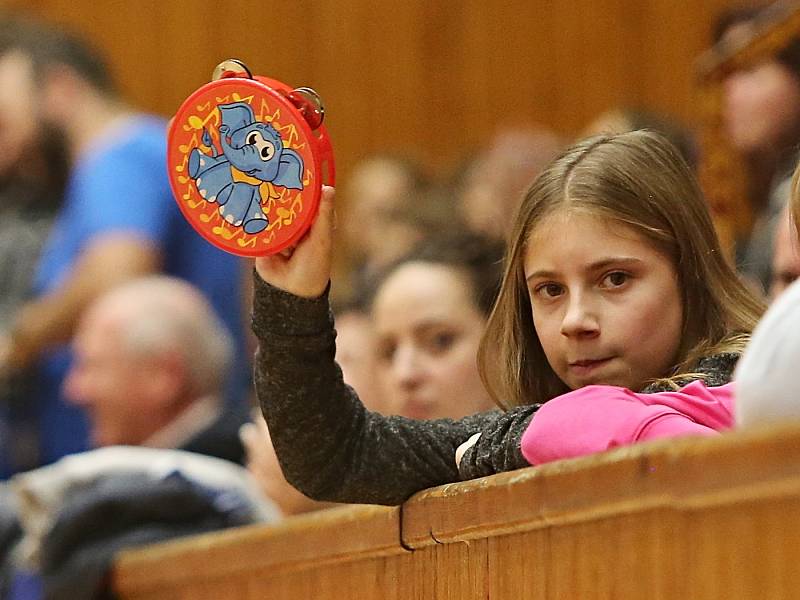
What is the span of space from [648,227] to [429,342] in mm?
1045

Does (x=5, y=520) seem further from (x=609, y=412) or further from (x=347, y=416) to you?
(x=609, y=412)

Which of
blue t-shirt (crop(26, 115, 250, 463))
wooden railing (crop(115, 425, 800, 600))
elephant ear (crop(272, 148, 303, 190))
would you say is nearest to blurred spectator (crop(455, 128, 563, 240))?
blue t-shirt (crop(26, 115, 250, 463))

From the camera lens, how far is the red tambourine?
132 centimetres

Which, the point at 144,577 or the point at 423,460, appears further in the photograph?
the point at 144,577

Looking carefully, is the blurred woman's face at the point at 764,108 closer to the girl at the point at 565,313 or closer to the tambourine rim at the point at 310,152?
the girl at the point at 565,313

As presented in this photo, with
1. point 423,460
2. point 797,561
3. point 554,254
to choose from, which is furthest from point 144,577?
point 797,561

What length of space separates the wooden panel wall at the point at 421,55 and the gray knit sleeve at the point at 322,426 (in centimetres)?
353

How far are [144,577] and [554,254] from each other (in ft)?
3.12

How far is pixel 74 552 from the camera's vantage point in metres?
2.27

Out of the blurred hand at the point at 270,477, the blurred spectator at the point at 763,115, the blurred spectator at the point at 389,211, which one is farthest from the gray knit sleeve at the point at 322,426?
the blurred spectator at the point at 389,211

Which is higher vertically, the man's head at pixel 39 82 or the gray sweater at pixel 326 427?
the man's head at pixel 39 82

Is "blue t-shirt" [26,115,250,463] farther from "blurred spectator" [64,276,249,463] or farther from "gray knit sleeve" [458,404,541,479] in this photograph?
"gray knit sleeve" [458,404,541,479]

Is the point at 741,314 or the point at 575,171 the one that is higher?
the point at 575,171

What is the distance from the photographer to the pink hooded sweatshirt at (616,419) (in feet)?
3.71
